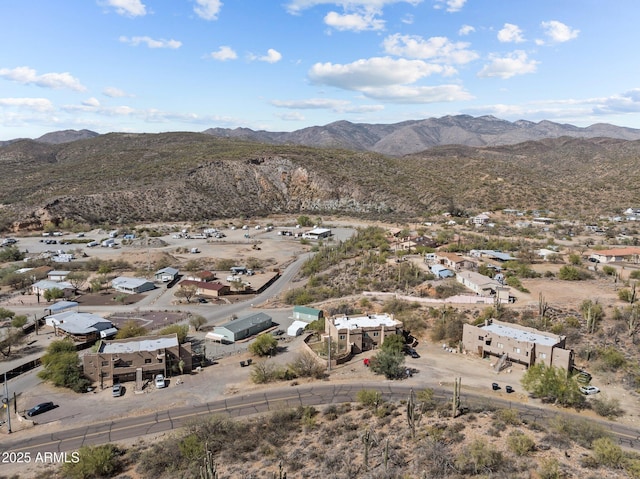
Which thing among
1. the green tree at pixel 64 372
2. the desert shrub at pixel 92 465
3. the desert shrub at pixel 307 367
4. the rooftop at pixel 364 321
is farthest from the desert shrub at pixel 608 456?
the green tree at pixel 64 372

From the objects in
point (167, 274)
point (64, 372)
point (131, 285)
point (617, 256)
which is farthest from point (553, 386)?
point (167, 274)

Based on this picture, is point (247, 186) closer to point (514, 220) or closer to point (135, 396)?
point (514, 220)

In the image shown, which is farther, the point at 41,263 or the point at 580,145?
the point at 580,145

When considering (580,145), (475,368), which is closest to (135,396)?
(475,368)

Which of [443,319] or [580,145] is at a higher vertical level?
[580,145]

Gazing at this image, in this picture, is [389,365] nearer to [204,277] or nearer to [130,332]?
[130,332]

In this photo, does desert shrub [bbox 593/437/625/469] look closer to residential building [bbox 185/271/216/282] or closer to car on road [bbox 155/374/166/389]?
car on road [bbox 155/374/166/389]
